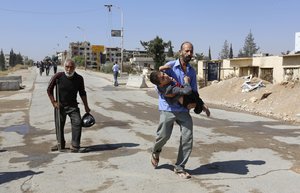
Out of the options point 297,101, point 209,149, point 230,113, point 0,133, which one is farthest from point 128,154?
point 297,101

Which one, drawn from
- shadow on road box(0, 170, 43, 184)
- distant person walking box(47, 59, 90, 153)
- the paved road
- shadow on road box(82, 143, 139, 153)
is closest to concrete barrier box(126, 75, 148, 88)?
the paved road

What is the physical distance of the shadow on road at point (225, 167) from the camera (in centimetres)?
600

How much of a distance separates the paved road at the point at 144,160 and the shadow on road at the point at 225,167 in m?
0.01

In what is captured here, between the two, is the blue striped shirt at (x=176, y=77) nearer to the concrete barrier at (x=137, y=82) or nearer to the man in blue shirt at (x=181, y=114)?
the man in blue shirt at (x=181, y=114)

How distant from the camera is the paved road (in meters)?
5.37

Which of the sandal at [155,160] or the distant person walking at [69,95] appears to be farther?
the distant person walking at [69,95]

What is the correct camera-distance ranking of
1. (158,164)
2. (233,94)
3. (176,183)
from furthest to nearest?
(233,94), (158,164), (176,183)

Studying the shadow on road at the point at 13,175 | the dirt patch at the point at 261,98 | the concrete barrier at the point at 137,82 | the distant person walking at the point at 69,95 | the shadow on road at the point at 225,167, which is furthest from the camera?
the concrete barrier at the point at 137,82

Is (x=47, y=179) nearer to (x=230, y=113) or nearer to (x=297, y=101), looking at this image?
(x=230, y=113)

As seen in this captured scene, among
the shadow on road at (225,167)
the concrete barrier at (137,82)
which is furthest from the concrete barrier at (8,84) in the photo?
the shadow on road at (225,167)

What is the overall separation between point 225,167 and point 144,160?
4.40ft

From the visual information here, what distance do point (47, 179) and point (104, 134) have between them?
391cm

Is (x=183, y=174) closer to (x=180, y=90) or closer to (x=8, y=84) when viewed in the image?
(x=180, y=90)

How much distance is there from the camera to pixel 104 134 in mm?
9562
